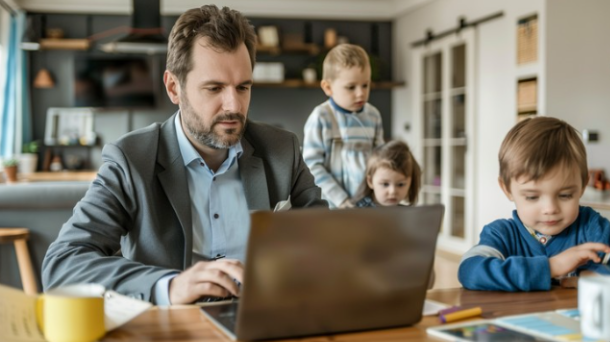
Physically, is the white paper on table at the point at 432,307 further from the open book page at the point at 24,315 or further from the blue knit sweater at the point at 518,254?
the open book page at the point at 24,315

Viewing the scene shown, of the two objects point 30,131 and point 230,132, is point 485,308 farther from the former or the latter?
point 30,131

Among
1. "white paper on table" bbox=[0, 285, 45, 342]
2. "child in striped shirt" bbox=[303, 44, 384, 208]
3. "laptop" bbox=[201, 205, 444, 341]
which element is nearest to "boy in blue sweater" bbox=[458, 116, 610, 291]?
"laptop" bbox=[201, 205, 444, 341]

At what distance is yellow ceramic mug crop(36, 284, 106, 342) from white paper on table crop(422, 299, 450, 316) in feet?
1.65

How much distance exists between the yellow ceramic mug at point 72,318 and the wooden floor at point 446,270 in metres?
3.66

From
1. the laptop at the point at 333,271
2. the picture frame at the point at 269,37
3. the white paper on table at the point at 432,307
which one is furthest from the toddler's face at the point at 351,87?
the picture frame at the point at 269,37

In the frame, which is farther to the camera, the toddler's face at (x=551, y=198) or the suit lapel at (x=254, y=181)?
the suit lapel at (x=254, y=181)

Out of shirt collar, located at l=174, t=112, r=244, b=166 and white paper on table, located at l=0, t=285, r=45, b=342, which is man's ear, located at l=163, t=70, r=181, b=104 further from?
white paper on table, located at l=0, t=285, r=45, b=342

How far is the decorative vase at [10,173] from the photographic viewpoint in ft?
18.7

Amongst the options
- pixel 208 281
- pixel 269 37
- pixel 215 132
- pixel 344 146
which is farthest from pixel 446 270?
pixel 208 281

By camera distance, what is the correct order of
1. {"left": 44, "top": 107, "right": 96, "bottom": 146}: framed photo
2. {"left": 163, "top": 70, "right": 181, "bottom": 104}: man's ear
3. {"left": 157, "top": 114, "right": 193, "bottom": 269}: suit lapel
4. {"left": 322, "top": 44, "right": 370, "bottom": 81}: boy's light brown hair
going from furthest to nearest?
1. {"left": 44, "top": 107, "right": 96, "bottom": 146}: framed photo
2. {"left": 322, "top": 44, "right": 370, "bottom": 81}: boy's light brown hair
3. {"left": 163, "top": 70, "right": 181, "bottom": 104}: man's ear
4. {"left": 157, "top": 114, "right": 193, "bottom": 269}: suit lapel

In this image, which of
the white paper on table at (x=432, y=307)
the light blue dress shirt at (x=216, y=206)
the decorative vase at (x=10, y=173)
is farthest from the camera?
the decorative vase at (x=10, y=173)

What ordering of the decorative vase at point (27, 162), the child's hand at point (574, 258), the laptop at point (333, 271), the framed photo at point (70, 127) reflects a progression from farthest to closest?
the framed photo at point (70, 127)
the decorative vase at point (27, 162)
the child's hand at point (574, 258)
the laptop at point (333, 271)

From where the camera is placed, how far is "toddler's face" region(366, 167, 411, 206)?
2.82 metres

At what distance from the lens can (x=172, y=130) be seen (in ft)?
5.43
